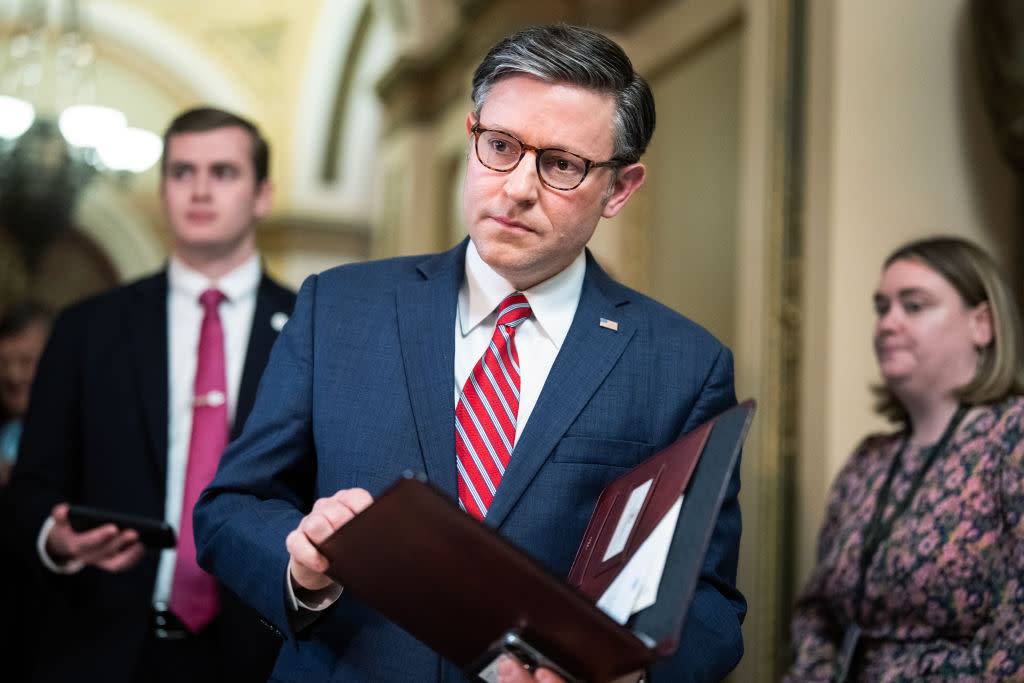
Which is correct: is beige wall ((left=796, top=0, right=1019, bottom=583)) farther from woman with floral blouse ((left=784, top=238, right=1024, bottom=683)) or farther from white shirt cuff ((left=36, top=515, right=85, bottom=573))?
white shirt cuff ((left=36, top=515, right=85, bottom=573))

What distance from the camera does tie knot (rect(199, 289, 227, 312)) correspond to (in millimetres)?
2723

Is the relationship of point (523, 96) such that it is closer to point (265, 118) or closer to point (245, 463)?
point (245, 463)

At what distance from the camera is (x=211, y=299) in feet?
8.96

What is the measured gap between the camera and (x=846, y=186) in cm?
357

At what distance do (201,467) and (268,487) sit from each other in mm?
946

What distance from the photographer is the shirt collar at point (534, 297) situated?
1.76 meters

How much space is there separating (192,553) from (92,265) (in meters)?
11.6

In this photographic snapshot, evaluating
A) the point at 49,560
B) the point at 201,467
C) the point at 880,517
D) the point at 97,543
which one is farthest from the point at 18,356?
the point at 880,517

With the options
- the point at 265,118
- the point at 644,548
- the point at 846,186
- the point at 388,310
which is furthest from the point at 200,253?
the point at 265,118

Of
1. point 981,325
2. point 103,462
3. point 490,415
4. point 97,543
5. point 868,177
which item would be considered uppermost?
point 868,177


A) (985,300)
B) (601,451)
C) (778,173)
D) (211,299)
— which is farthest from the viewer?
(778,173)

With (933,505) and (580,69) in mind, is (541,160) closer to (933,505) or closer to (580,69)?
(580,69)

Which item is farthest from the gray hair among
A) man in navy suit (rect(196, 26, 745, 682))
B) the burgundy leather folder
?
the burgundy leather folder

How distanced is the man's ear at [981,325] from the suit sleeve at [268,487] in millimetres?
1828
